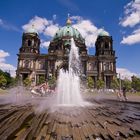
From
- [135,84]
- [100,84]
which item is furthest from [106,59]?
[135,84]

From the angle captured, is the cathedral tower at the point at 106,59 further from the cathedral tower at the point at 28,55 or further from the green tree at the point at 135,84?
the cathedral tower at the point at 28,55

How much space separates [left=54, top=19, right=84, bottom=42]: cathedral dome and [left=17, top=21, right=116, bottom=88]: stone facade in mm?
7986

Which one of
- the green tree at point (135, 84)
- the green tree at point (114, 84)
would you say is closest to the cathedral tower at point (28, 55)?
the green tree at point (114, 84)

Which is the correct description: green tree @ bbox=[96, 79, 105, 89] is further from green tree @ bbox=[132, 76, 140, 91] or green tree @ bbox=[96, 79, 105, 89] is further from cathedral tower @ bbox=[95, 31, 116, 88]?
green tree @ bbox=[132, 76, 140, 91]

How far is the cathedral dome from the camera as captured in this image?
9862 cm

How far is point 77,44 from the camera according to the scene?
3797 inches

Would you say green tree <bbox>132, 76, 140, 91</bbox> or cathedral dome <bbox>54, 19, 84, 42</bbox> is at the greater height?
cathedral dome <bbox>54, 19, 84, 42</bbox>

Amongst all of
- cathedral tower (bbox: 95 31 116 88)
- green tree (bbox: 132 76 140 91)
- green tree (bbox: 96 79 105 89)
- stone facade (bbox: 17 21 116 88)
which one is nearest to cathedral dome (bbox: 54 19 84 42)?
stone facade (bbox: 17 21 116 88)

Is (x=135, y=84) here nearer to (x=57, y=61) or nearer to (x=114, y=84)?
(x=114, y=84)

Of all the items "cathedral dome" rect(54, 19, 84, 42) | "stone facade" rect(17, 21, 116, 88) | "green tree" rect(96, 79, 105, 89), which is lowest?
"green tree" rect(96, 79, 105, 89)

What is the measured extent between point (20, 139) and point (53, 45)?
94.8 meters

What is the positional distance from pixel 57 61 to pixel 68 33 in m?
19.6

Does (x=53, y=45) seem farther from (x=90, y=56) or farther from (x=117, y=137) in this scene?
(x=117, y=137)

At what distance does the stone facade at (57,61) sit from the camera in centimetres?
8662
